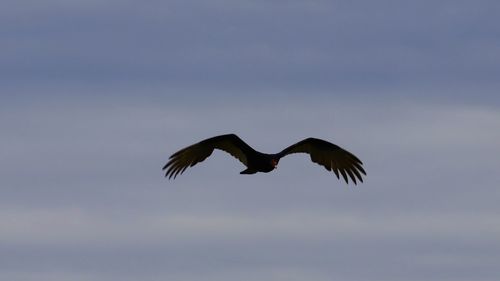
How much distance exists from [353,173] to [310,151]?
9.18 ft

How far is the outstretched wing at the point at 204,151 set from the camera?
3290 inches

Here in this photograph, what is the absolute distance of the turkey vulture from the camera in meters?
83.4

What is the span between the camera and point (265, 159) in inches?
3282

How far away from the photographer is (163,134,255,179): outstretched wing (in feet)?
274

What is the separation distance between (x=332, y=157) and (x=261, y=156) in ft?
18.6

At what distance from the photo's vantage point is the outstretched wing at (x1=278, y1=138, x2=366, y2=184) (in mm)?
86812

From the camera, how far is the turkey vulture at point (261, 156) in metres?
83.4

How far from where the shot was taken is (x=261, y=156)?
83.6m

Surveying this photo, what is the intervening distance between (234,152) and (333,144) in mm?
6004

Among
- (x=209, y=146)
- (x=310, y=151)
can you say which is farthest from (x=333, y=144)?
(x=209, y=146)

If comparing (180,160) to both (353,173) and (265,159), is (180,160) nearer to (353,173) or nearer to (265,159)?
(265,159)

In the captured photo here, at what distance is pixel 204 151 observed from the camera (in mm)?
84688

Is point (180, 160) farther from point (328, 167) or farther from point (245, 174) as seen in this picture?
point (328, 167)

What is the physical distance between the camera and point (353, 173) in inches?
3435
